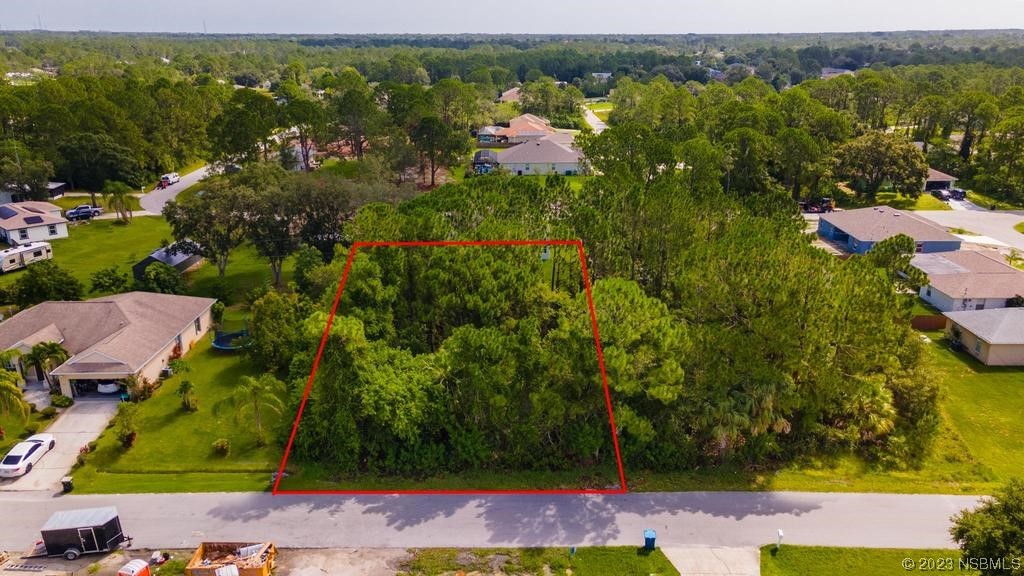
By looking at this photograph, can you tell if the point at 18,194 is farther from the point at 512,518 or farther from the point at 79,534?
the point at 512,518

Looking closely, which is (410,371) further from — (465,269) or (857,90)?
(857,90)

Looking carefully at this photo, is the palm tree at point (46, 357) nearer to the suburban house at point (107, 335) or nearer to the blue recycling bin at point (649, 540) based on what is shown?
the suburban house at point (107, 335)

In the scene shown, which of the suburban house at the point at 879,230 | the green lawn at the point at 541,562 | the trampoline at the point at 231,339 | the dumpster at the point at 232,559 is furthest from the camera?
the suburban house at the point at 879,230

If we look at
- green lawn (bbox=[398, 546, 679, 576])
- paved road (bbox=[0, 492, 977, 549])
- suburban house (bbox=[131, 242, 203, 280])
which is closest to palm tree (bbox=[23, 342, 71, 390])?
paved road (bbox=[0, 492, 977, 549])

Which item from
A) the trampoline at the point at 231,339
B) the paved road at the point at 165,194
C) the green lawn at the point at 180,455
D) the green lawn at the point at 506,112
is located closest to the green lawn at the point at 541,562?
the green lawn at the point at 180,455

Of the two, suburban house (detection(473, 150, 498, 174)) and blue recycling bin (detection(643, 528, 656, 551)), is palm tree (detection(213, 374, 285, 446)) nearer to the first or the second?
blue recycling bin (detection(643, 528, 656, 551))

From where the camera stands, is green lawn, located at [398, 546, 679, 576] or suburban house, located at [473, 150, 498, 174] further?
suburban house, located at [473, 150, 498, 174]
